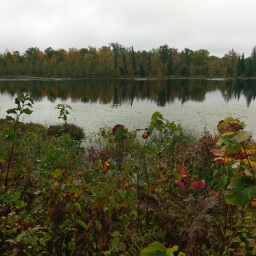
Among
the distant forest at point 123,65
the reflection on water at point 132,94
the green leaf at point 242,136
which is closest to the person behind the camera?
the green leaf at point 242,136

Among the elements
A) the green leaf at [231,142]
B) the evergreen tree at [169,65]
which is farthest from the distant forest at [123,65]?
the green leaf at [231,142]

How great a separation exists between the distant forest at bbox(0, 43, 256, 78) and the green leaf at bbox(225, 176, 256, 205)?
90.6m

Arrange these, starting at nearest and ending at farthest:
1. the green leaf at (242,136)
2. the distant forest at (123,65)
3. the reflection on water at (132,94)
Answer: the green leaf at (242,136), the reflection on water at (132,94), the distant forest at (123,65)

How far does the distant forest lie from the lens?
91.3 metres

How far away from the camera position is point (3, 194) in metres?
2.05

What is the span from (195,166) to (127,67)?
9366 centimetres

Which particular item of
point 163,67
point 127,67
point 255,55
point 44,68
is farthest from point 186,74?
point 44,68

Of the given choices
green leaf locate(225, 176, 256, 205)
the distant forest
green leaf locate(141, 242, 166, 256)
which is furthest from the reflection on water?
the distant forest

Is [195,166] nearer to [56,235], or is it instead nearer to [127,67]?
[56,235]

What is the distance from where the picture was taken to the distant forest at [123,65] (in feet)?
300

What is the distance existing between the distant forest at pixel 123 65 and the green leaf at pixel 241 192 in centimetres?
9063

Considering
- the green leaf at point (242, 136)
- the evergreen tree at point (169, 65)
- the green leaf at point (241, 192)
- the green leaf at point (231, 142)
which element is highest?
the evergreen tree at point (169, 65)

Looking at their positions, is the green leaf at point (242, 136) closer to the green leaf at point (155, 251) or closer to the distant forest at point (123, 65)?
the green leaf at point (155, 251)

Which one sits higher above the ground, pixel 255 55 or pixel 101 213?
pixel 255 55
